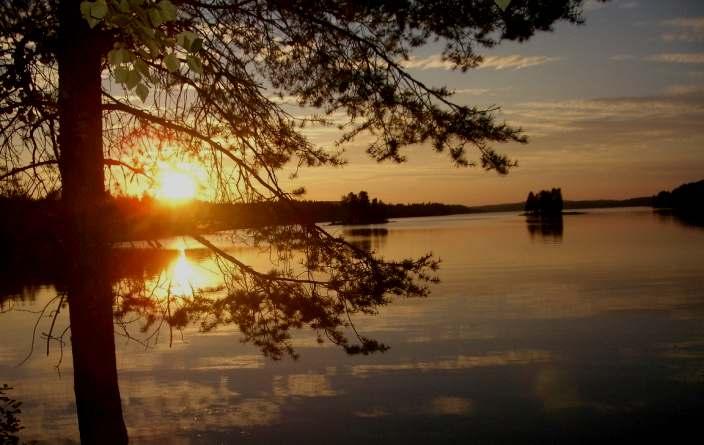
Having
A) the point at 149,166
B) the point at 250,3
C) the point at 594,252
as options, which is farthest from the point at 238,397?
the point at 594,252

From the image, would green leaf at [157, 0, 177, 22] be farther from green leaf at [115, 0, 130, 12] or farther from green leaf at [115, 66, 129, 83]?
green leaf at [115, 66, 129, 83]

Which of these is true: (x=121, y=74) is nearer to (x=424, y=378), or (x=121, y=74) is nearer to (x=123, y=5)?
(x=123, y=5)

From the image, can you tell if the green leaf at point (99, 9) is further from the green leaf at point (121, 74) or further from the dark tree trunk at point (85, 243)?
the dark tree trunk at point (85, 243)

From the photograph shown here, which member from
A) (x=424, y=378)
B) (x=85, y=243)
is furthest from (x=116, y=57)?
(x=424, y=378)

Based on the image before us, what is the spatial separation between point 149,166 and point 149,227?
1010 millimetres

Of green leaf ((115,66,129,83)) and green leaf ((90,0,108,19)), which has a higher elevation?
green leaf ((90,0,108,19))

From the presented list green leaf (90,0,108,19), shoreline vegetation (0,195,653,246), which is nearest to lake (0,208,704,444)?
shoreline vegetation (0,195,653,246)

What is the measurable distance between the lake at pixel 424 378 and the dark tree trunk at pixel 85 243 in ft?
2.23

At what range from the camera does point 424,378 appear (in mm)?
13531

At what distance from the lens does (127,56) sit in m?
3.50

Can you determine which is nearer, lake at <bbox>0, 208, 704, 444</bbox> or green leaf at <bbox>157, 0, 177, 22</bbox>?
green leaf at <bbox>157, 0, 177, 22</bbox>

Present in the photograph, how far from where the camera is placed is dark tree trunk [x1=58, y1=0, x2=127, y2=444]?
6.74 meters

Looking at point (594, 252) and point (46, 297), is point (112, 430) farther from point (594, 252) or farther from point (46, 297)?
point (594, 252)

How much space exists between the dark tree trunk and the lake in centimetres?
68
